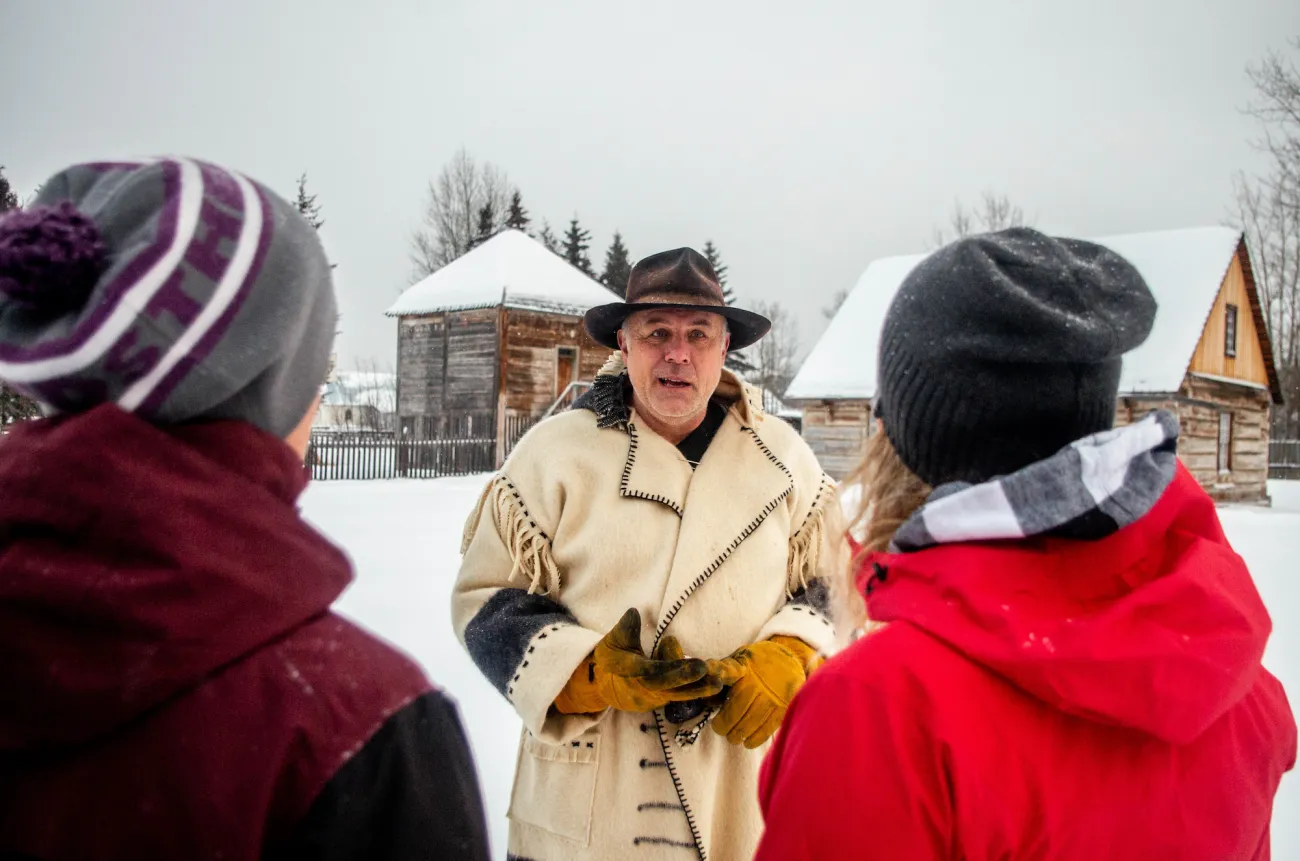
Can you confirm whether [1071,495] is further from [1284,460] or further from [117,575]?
[1284,460]

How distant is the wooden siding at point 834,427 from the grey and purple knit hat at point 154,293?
18417mm

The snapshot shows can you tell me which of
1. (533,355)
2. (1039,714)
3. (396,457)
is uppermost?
(1039,714)

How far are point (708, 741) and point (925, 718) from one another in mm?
1325

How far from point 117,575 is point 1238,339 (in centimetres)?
2354

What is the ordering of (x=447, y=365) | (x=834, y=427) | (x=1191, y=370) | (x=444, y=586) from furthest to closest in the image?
(x=447, y=365) → (x=834, y=427) → (x=1191, y=370) → (x=444, y=586)

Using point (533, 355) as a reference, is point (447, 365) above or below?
below

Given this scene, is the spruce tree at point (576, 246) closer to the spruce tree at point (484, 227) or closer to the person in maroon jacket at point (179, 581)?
the spruce tree at point (484, 227)

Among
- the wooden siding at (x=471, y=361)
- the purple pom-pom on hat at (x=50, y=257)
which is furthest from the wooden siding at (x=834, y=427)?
the purple pom-pom on hat at (x=50, y=257)

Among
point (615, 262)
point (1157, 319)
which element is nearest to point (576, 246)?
point (615, 262)

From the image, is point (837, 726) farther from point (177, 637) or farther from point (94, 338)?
point (94, 338)

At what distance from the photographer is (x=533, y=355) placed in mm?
21688

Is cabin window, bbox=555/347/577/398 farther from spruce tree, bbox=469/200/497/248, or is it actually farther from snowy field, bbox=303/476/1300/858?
spruce tree, bbox=469/200/497/248

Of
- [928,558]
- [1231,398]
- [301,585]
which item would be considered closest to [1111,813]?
[928,558]

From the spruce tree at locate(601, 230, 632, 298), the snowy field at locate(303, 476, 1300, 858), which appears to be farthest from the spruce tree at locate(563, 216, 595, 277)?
the snowy field at locate(303, 476, 1300, 858)
